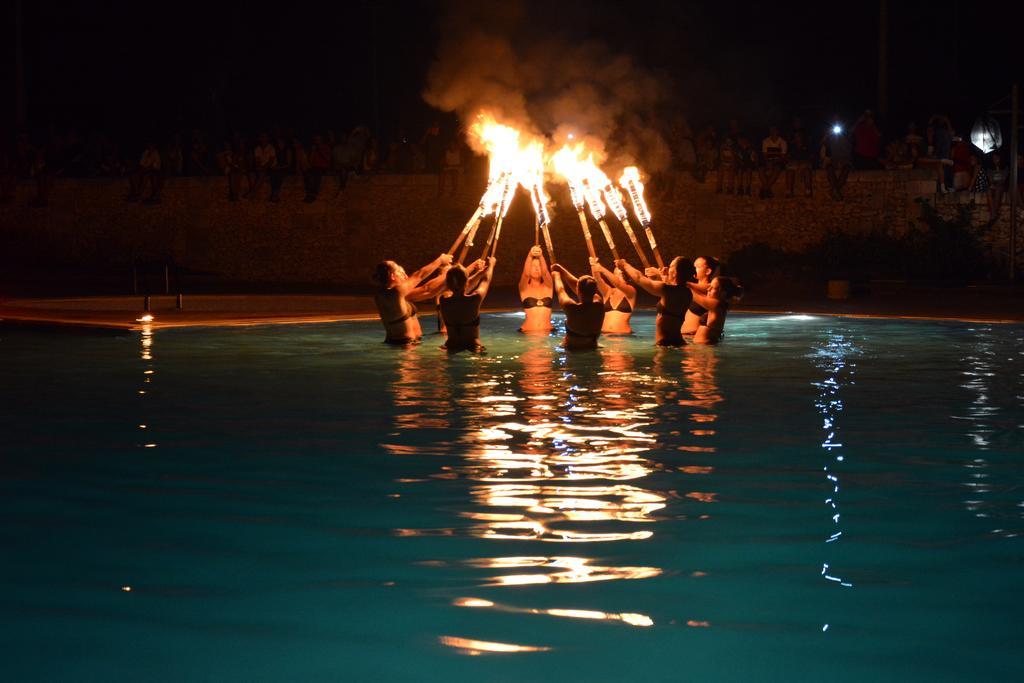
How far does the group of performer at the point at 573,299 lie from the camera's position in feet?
57.9

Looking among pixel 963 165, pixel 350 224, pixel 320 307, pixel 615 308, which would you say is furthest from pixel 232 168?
pixel 963 165

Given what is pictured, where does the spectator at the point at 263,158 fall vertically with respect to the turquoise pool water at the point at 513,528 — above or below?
above

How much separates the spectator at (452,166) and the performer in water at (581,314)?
1499 cm

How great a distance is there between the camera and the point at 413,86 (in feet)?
140

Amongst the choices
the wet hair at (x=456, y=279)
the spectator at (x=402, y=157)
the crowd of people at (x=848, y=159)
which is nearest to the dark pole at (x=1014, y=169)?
the crowd of people at (x=848, y=159)

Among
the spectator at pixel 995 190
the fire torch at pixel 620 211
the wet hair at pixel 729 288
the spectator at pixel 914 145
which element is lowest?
the wet hair at pixel 729 288

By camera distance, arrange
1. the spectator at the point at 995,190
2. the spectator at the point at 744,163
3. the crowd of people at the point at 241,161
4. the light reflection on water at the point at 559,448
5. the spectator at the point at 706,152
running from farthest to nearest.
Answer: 1. the crowd of people at the point at 241,161
2. the spectator at the point at 706,152
3. the spectator at the point at 744,163
4. the spectator at the point at 995,190
5. the light reflection on water at the point at 559,448

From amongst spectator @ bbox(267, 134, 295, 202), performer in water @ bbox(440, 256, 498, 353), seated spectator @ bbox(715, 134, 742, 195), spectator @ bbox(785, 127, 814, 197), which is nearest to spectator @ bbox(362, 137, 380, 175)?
spectator @ bbox(267, 134, 295, 202)

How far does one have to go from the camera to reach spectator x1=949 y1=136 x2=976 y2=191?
2877 centimetres

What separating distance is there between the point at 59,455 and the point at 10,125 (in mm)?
33856

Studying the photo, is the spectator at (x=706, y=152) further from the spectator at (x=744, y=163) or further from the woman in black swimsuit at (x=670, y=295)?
the woman in black swimsuit at (x=670, y=295)

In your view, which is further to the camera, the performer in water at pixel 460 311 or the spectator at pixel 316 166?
the spectator at pixel 316 166

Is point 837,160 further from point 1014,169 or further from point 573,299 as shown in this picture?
point 573,299

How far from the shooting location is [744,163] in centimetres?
3120
